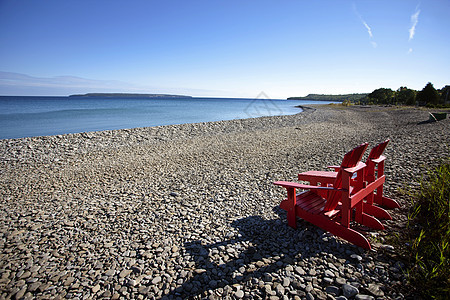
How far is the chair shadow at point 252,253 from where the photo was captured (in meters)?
2.70

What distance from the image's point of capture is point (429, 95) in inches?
1596

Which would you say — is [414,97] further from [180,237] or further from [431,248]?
[180,237]

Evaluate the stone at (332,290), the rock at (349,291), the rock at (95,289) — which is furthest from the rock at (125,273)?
the rock at (349,291)

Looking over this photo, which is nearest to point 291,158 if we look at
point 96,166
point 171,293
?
point 171,293

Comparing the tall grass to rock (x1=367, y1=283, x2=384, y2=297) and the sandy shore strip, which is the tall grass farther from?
rock (x1=367, y1=283, x2=384, y2=297)

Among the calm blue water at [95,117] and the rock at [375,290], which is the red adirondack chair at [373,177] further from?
the calm blue water at [95,117]

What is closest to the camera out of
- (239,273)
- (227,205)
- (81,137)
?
(239,273)

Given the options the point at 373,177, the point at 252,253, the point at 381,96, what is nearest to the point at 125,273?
the point at 252,253

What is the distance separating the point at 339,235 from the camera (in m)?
3.11

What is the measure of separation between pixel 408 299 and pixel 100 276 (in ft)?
11.9

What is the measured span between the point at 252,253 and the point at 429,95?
2156 inches

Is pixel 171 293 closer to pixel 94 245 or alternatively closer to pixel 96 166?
pixel 94 245

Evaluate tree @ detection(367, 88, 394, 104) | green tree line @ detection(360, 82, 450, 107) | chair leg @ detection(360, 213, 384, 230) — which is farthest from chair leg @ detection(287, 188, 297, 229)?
tree @ detection(367, 88, 394, 104)

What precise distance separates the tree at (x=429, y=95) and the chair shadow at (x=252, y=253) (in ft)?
171
